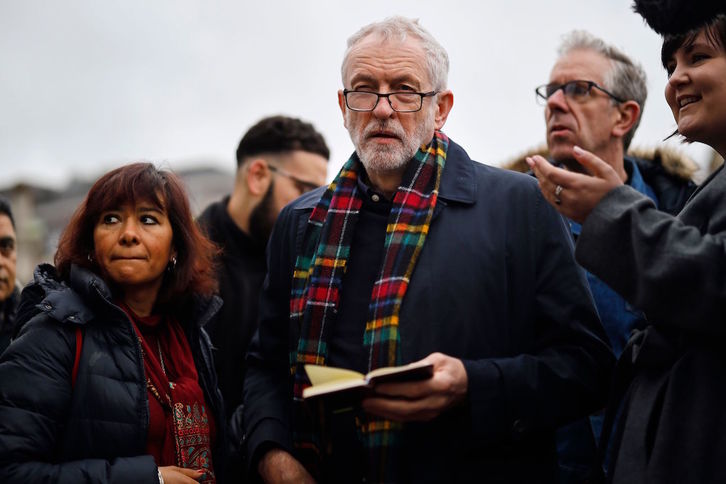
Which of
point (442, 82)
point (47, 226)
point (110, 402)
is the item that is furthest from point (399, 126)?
point (47, 226)

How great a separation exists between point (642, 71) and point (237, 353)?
2794mm

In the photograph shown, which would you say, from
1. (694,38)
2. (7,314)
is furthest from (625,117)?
(7,314)

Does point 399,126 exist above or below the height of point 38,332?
above

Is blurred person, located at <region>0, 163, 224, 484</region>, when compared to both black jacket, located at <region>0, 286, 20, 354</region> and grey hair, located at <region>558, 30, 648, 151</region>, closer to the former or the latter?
black jacket, located at <region>0, 286, 20, 354</region>

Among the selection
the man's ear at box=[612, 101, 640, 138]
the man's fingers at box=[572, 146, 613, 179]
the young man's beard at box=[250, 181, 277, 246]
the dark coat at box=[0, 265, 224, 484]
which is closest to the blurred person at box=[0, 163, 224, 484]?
the dark coat at box=[0, 265, 224, 484]

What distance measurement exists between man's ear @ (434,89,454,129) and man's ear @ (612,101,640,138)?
136cm

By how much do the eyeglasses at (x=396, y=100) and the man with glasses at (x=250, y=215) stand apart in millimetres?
1360

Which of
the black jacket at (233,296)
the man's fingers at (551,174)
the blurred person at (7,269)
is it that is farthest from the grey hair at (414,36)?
the blurred person at (7,269)

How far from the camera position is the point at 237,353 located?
4285 mm

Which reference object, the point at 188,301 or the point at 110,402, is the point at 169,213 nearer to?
the point at 188,301

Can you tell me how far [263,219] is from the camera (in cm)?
504

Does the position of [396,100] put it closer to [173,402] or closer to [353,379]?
[353,379]

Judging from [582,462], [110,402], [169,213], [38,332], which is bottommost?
[582,462]

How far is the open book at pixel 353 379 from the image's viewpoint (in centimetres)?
212
